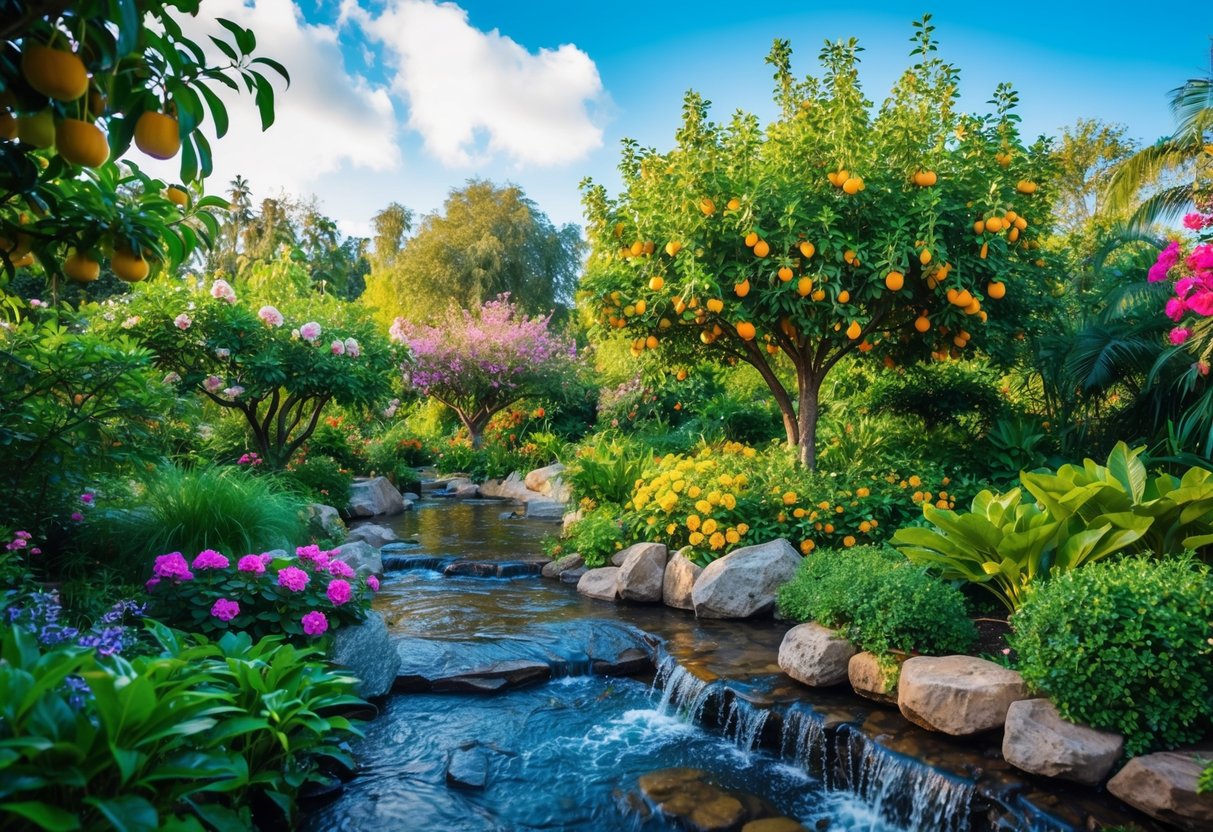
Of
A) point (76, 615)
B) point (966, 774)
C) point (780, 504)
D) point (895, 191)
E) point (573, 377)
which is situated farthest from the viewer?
point (573, 377)

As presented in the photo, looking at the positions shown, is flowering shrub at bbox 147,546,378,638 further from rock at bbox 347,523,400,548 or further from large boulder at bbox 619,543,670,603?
rock at bbox 347,523,400,548

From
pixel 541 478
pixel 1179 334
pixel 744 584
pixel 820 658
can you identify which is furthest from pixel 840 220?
pixel 541 478

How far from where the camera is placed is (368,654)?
4.36m

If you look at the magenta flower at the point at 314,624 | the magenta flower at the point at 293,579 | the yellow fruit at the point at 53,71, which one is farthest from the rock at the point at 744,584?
the yellow fruit at the point at 53,71

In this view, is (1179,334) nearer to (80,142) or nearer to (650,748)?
(650,748)

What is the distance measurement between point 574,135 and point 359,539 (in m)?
5.44

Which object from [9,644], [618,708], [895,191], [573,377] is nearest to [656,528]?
[618,708]

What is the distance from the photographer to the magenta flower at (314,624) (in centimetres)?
381

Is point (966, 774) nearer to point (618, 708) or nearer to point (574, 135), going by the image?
point (618, 708)

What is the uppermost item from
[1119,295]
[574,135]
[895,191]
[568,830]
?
[574,135]

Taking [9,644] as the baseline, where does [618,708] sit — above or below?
below

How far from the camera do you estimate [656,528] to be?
6.92 metres

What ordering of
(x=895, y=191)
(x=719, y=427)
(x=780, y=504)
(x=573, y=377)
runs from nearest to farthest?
(x=895, y=191), (x=780, y=504), (x=719, y=427), (x=573, y=377)

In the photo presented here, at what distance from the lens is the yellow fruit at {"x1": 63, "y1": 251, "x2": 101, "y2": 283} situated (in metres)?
1.91
